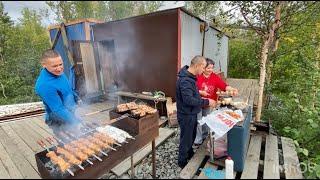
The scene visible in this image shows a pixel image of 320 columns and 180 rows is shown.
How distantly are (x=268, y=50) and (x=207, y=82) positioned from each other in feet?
4.63

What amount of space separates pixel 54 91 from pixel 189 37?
4.49 meters

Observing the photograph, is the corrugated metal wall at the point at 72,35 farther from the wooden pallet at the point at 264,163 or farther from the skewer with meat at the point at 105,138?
the wooden pallet at the point at 264,163

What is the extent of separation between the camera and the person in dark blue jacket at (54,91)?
9.32 ft

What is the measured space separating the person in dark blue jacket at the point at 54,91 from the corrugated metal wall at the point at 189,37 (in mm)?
3727

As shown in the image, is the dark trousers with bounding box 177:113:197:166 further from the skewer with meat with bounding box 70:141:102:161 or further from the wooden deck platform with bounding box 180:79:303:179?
the skewer with meat with bounding box 70:141:102:161

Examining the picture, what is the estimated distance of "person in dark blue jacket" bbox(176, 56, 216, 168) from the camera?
3.26 meters

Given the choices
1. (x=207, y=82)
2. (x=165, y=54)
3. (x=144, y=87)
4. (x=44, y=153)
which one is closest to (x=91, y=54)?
(x=144, y=87)

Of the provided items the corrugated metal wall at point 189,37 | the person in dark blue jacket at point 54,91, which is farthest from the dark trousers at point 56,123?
the corrugated metal wall at point 189,37

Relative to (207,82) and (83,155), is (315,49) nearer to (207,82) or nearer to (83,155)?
(207,82)

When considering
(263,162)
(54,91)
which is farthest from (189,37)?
(54,91)

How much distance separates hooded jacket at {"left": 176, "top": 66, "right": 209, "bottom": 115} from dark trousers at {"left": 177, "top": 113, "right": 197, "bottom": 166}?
0.34 feet

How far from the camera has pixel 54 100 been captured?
113 inches

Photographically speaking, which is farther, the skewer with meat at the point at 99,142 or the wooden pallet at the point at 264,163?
the wooden pallet at the point at 264,163

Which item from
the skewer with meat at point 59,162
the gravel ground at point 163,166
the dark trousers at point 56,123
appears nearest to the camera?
the skewer with meat at point 59,162
